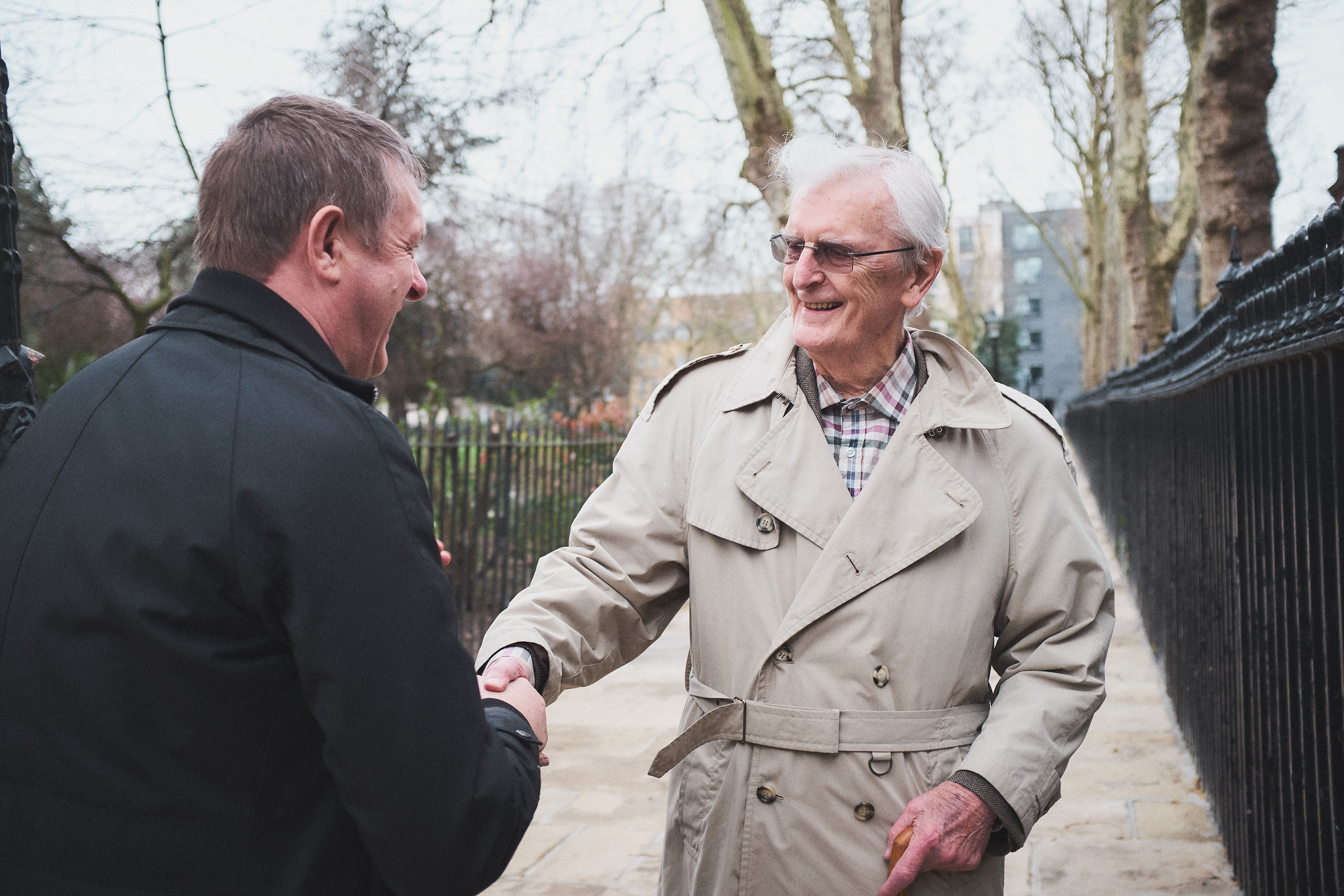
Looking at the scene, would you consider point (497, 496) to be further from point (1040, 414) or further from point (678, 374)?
point (1040, 414)

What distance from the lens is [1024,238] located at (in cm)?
7806

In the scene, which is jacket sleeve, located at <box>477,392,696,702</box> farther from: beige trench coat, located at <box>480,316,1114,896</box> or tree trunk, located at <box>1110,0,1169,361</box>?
tree trunk, located at <box>1110,0,1169,361</box>

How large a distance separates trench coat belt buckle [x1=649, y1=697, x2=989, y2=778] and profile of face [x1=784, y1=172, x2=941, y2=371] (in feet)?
2.45

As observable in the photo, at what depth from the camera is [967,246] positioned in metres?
85.2

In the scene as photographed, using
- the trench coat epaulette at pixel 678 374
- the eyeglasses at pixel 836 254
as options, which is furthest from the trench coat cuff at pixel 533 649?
the eyeglasses at pixel 836 254

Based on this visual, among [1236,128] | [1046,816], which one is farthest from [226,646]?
[1236,128]

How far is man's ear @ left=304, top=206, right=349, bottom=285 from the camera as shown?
1548 mm

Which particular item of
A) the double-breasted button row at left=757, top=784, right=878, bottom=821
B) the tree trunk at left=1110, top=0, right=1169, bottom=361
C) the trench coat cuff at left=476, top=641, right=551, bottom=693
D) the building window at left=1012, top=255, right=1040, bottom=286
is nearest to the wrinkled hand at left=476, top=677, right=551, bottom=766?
the trench coat cuff at left=476, top=641, right=551, bottom=693

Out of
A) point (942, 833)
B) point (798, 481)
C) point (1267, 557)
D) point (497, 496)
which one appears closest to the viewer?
point (942, 833)

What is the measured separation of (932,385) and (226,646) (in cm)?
153

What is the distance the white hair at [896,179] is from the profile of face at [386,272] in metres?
1.02

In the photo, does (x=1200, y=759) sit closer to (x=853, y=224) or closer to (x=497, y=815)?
(x=853, y=224)

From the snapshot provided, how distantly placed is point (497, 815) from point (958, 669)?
1070mm

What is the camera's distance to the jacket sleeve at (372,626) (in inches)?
53.1
